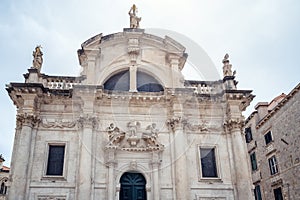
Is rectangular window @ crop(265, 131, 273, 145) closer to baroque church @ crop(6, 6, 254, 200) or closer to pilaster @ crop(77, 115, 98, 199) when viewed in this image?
baroque church @ crop(6, 6, 254, 200)

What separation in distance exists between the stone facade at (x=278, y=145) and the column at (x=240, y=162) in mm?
7578

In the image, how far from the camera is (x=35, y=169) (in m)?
13.8

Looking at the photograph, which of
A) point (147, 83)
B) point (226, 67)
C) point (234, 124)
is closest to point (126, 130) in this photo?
point (147, 83)

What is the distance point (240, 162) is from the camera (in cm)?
1454

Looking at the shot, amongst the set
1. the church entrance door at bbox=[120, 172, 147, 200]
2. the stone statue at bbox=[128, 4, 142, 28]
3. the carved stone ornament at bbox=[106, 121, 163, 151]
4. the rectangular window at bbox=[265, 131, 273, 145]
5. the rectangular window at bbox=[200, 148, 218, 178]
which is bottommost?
the church entrance door at bbox=[120, 172, 147, 200]

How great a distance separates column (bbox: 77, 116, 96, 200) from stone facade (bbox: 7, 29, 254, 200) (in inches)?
1.8

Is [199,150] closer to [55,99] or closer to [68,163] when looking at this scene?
[68,163]

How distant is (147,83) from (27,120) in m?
6.73

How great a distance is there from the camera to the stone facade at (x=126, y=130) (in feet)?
45.1

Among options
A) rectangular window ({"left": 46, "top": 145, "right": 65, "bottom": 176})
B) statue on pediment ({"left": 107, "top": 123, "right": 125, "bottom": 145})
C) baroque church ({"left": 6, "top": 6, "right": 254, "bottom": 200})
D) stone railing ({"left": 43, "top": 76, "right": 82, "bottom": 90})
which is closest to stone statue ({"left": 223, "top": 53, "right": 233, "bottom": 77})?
baroque church ({"left": 6, "top": 6, "right": 254, "bottom": 200})

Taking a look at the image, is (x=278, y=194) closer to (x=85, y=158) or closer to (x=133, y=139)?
(x=133, y=139)

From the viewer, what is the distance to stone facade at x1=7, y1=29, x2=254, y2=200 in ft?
45.1

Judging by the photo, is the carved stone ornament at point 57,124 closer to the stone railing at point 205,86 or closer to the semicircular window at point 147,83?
the semicircular window at point 147,83

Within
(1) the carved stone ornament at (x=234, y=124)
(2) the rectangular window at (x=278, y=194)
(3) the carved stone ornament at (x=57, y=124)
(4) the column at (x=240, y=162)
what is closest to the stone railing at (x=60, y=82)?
(3) the carved stone ornament at (x=57, y=124)
